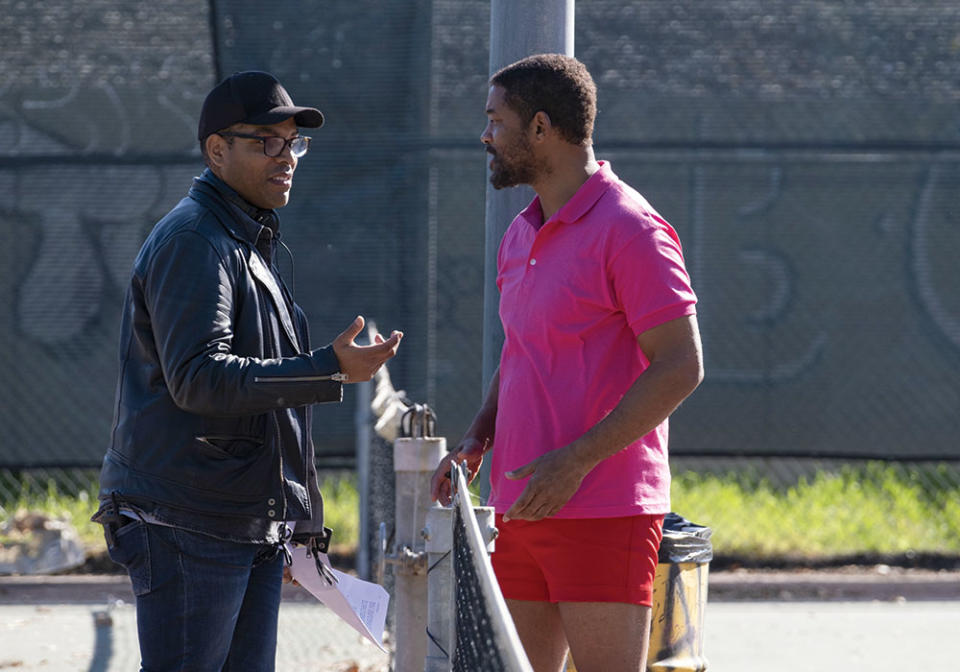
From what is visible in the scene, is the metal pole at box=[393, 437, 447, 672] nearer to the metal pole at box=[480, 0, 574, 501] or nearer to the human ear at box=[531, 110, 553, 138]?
the metal pole at box=[480, 0, 574, 501]

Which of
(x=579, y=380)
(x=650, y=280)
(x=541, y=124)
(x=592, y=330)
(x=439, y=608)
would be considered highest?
(x=541, y=124)

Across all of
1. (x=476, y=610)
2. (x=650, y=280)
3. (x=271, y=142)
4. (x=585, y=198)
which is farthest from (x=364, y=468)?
(x=476, y=610)

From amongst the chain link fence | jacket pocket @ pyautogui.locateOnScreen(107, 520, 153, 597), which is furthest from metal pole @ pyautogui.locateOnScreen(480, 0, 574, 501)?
the chain link fence

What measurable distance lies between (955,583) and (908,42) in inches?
113

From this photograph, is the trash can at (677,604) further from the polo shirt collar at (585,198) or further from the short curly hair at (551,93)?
the short curly hair at (551,93)

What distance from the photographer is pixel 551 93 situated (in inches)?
119

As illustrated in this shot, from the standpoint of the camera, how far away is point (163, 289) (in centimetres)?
286

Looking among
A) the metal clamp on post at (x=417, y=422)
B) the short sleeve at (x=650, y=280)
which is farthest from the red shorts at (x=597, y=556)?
the metal clamp on post at (x=417, y=422)

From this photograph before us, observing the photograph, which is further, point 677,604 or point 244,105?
point 677,604

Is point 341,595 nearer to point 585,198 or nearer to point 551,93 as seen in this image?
point 585,198

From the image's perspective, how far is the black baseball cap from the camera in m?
3.10

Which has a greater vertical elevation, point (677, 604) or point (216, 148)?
point (216, 148)

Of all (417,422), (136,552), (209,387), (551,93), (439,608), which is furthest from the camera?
(417,422)

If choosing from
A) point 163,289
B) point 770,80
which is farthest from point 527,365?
point 770,80
